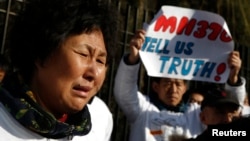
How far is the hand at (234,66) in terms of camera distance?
2768 millimetres

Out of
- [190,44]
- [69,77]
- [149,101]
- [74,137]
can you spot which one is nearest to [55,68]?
[69,77]

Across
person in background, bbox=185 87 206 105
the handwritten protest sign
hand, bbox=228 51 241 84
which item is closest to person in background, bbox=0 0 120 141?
the handwritten protest sign

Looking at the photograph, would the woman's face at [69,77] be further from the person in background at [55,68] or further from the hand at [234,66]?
the hand at [234,66]

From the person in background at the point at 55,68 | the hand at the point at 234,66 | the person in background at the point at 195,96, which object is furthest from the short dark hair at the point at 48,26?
the person in background at the point at 195,96

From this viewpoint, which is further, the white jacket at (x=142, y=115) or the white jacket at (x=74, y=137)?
the white jacket at (x=142, y=115)

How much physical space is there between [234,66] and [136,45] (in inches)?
→ 27.3

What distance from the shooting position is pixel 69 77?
1.30 metres

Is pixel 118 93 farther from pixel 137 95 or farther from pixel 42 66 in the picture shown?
pixel 42 66

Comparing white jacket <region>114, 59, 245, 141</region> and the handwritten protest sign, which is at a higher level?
the handwritten protest sign

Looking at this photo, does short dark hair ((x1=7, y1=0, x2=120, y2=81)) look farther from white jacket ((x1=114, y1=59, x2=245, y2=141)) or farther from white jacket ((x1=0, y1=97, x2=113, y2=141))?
white jacket ((x1=114, y1=59, x2=245, y2=141))

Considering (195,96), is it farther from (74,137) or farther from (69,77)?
(69,77)

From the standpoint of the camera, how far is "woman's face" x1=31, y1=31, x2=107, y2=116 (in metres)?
1.30

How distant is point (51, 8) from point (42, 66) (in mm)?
204

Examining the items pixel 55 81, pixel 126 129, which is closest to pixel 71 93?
pixel 55 81
